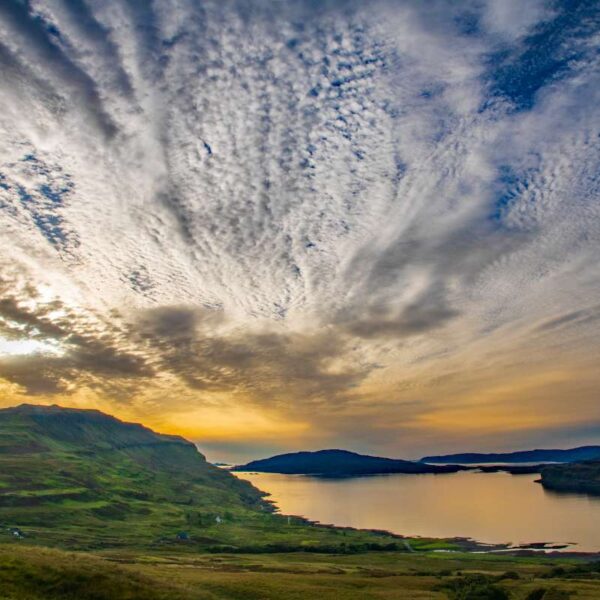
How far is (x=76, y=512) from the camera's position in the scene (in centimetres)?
19512

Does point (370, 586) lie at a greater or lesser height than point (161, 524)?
lesser

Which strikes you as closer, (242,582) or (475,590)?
(242,582)

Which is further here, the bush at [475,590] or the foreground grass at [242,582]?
the bush at [475,590]

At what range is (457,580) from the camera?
7712cm

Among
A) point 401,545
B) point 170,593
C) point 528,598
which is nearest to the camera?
point 170,593

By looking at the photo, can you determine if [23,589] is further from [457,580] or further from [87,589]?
[457,580]

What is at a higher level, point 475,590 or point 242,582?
point 242,582

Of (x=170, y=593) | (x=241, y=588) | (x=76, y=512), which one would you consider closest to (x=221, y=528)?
(x=76, y=512)

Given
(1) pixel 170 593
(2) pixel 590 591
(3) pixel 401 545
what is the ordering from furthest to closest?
(3) pixel 401 545, (2) pixel 590 591, (1) pixel 170 593

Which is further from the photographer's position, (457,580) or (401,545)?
(401,545)

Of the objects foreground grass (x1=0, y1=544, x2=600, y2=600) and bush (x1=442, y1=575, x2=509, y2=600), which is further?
bush (x1=442, y1=575, x2=509, y2=600)

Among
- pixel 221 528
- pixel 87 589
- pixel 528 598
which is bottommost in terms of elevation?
pixel 528 598

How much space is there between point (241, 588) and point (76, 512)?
166 meters

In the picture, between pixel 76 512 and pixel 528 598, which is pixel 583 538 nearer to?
pixel 528 598
